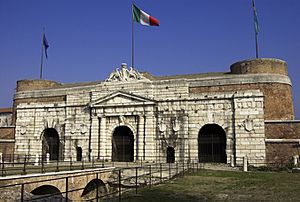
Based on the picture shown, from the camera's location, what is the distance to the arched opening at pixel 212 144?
25312mm


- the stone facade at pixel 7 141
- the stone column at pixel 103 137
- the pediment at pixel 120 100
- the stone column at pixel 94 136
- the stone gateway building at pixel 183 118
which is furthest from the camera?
the stone facade at pixel 7 141

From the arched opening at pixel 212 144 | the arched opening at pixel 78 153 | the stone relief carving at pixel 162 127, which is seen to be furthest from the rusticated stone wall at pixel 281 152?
the arched opening at pixel 78 153

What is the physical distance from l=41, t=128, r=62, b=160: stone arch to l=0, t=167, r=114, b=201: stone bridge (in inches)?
502

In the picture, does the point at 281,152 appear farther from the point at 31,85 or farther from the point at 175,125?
the point at 31,85

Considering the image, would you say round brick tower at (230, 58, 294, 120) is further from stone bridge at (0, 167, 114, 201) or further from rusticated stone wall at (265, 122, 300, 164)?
stone bridge at (0, 167, 114, 201)

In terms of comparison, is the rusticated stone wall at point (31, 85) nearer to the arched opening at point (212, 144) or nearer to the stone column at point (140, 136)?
the stone column at point (140, 136)

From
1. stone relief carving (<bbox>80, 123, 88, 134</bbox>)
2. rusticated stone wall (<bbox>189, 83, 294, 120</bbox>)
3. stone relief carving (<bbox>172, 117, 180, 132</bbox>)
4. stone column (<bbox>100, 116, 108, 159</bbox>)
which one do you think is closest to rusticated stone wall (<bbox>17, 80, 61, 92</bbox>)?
stone relief carving (<bbox>80, 123, 88, 134</bbox>)

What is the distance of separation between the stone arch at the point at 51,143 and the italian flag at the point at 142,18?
1285 centimetres

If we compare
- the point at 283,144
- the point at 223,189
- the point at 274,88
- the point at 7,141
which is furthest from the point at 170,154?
the point at 7,141

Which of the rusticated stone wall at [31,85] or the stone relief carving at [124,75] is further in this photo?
the rusticated stone wall at [31,85]

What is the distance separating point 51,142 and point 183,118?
42.9 feet

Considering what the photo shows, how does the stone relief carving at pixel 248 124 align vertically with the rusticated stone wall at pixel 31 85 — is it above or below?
below

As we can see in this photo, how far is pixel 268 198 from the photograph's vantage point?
11961 mm

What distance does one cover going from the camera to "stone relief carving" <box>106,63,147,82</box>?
91.6ft
